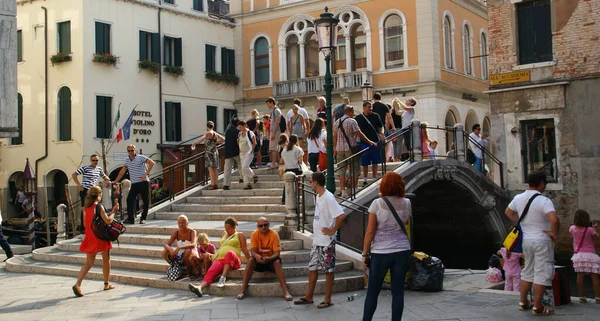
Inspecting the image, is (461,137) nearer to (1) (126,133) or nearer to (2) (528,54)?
(2) (528,54)

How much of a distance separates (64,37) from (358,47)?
12.9 metres

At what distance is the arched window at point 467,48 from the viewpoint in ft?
102

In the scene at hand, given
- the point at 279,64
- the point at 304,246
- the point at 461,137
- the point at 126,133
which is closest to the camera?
the point at 304,246

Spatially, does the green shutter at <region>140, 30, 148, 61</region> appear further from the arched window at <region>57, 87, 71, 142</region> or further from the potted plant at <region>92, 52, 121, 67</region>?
the arched window at <region>57, 87, 71, 142</region>

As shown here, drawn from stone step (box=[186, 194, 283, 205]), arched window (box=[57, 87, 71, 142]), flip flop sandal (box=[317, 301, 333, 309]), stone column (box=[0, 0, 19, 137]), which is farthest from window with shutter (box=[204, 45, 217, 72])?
flip flop sandal (box=[317, 301, 333, 309])

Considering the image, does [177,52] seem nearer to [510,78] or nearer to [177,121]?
[177,121]

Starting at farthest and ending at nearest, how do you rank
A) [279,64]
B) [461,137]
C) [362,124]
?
[279,64], [461,137], [362,124]

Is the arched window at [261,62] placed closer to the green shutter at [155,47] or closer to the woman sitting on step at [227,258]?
the green shutter at [155,47]

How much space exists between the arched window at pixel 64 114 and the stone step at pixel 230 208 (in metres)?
13.0

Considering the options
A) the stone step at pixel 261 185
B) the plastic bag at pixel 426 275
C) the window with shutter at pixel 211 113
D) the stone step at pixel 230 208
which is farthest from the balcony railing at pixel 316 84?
the plastic bag at pixel 426 275

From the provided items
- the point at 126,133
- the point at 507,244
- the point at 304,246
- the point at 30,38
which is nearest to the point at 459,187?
the point at 304,246

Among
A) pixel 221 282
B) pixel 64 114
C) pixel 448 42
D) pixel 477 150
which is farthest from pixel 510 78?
pixel 64 114

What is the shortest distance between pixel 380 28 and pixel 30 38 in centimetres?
1516

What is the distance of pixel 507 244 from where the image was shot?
28.3 ft
